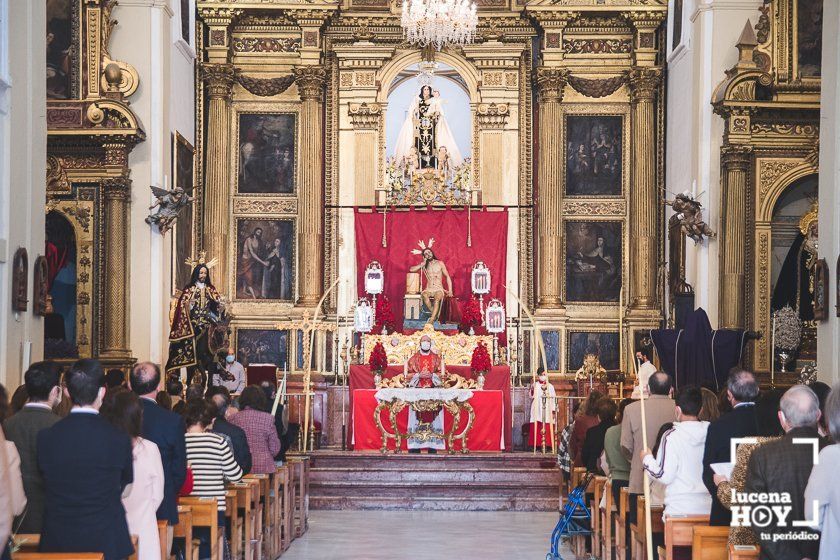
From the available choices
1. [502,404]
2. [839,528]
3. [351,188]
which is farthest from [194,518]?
[351,188]

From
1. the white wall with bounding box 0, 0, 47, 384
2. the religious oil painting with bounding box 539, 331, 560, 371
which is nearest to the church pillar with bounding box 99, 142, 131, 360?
the white wall with bounding box 0, 0, 47, 384

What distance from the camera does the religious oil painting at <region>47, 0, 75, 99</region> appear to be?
19500 mm

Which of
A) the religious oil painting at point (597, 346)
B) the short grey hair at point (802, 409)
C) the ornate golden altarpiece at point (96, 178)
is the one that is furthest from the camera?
the religious oil painting at point (597, 346)

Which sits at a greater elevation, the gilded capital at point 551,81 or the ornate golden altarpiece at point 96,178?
the gilded capital at point 551,81

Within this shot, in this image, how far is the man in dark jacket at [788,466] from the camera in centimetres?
707

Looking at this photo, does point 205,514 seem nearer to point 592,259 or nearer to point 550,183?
point 550,183

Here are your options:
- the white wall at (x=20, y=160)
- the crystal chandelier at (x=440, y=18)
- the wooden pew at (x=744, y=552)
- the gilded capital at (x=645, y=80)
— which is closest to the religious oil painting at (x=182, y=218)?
the crystal chandelier at (x=440, y=18)

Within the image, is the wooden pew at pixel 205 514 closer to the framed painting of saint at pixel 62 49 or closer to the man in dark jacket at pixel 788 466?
the man in dark jacket at pixel 788 466

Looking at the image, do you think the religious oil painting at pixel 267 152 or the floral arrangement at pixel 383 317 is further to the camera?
the religious oil painting at pixel 267 152

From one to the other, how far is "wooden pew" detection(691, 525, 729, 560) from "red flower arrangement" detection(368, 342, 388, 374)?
12.4 m

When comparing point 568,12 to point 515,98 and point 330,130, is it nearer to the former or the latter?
point 515,98

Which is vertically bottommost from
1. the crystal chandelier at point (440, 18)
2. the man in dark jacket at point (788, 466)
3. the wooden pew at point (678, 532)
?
the wooden pew at point (678, 532)

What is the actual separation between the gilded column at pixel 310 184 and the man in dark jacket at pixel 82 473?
52.8ft

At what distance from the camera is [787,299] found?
19938 mm
